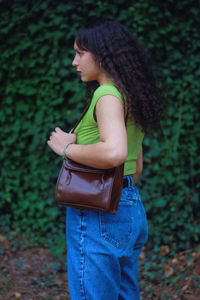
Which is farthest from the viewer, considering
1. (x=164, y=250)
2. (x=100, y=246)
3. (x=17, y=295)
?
(x=164, y=250)

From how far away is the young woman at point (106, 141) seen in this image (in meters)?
1.30

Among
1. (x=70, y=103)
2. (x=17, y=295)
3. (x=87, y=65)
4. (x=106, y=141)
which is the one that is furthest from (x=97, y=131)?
(x=70, y=103)

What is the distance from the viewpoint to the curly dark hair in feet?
4.59

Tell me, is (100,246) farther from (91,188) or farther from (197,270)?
(197,270)

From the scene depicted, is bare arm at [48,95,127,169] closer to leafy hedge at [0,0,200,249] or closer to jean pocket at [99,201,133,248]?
jean pocket at [99,201,133,248]

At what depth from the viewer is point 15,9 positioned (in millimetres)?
3580

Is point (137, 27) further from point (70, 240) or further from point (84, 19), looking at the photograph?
point (70, 240)

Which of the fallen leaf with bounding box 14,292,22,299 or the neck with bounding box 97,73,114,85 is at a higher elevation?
the neck with bounding box 97,73,114,85

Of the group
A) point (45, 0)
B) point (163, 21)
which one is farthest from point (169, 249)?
point (45, 0)

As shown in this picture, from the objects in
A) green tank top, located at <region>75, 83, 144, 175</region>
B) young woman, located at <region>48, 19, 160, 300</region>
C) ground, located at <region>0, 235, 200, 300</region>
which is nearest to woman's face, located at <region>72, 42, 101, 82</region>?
young woman, located at <region>48, 19, 160, 300</region>

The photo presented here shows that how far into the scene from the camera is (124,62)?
1.43 meters

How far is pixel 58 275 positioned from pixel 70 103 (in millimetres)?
1782

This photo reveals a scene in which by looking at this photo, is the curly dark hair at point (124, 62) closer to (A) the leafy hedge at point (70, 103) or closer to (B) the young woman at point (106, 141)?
(B) the young woman at point (106, 141)

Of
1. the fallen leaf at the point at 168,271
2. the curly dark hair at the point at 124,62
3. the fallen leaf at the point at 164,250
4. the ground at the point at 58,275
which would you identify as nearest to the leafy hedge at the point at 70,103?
the fallen leaf at the point at 164,250
